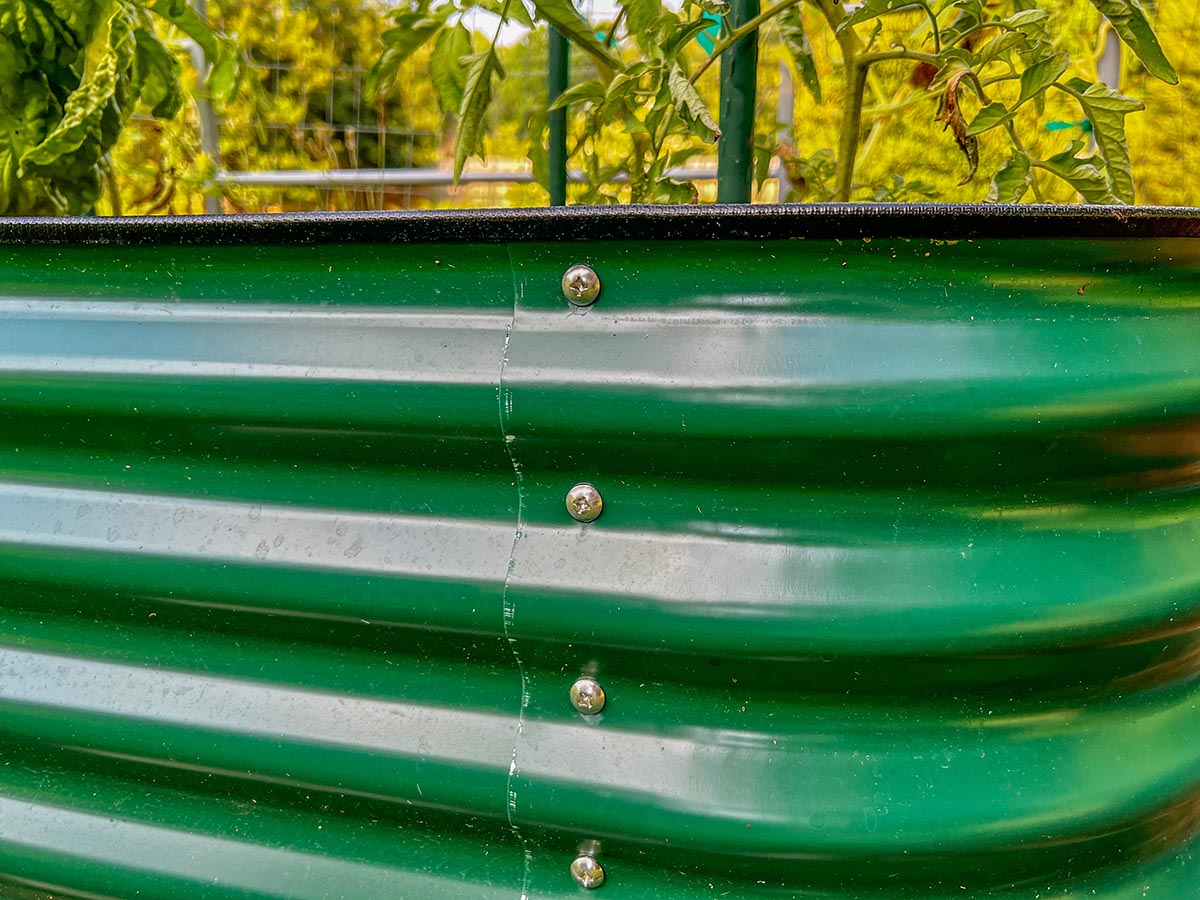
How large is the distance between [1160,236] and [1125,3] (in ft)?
0.90

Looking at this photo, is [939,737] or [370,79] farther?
[370,79]

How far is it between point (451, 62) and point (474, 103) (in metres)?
0.22

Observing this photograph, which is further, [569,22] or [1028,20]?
[569,22]

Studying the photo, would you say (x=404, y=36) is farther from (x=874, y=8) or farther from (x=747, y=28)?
(x=874, y=8)

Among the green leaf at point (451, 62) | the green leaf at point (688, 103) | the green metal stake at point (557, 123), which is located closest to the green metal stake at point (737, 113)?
the green leaf at point (688, 103)

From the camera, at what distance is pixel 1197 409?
0.85 m

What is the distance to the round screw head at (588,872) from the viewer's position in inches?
35.4

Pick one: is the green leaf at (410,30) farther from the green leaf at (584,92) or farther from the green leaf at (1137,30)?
the green leaf at (1137,30)

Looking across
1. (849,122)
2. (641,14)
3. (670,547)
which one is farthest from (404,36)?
(670,547)

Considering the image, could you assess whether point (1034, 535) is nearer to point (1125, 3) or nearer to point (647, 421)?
point (647, 421)

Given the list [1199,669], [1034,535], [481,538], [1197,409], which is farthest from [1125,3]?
[481,538]

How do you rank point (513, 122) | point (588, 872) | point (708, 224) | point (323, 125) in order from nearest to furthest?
point (708, 224)
point (588, 872)
point (513, 122)
point (323, 125)

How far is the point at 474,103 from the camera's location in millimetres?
1180

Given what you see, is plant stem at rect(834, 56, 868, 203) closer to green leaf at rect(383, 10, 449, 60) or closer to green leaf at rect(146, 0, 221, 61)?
green leaf at rect(383, 10, 449, 60)
